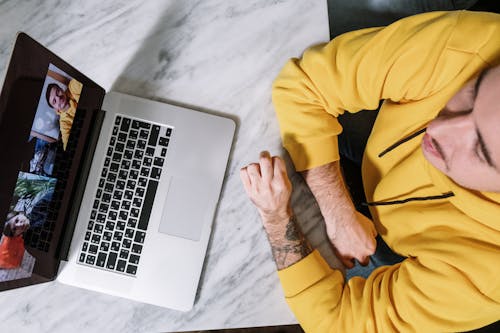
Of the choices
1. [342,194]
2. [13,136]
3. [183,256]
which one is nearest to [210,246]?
[183,256]

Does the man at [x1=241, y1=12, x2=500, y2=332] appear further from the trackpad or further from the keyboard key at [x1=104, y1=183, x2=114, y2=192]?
the keyboard key at [x1=104, y1=183, x2=114, y2=192]

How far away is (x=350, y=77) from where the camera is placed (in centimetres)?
81

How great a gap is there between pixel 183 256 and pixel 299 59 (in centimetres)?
42

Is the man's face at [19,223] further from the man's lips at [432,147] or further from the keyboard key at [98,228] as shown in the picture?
the man's lips at [432,147]

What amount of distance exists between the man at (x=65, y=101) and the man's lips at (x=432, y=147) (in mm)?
574

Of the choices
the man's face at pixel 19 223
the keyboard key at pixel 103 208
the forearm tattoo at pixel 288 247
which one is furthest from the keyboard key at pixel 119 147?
the forearm tattoo at pixel 288 247

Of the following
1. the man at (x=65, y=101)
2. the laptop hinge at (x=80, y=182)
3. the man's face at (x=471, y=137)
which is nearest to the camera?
the man's face at (x=471, y=137)

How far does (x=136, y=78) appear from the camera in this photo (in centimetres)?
88

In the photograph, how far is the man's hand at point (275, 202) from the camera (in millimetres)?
820

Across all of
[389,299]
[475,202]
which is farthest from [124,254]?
[475,202]

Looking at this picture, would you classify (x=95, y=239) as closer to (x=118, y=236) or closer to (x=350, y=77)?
(x=118, y=236)

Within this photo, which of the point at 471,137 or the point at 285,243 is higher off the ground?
the point at 471,137

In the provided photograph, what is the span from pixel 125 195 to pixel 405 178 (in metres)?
0.51

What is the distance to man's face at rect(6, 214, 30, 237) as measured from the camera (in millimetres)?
683
